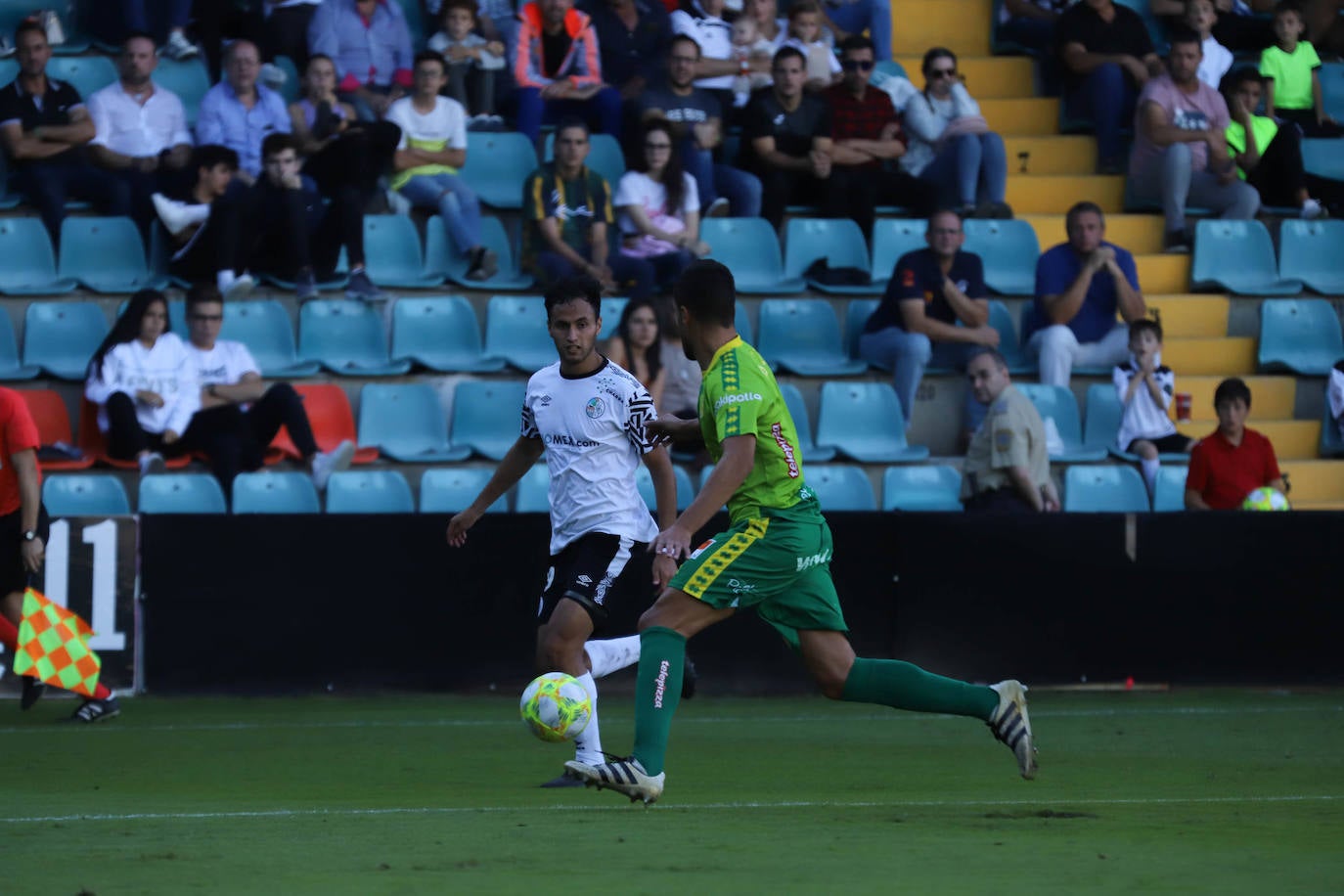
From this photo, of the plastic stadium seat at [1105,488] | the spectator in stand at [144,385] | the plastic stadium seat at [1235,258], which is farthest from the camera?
the plastic stadium seat at [1235,258]

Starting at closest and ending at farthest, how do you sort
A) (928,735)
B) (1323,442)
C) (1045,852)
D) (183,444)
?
(1045,852), (928,735), (183,444), (1323,442)

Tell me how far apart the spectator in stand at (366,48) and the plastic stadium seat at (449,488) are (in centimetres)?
355

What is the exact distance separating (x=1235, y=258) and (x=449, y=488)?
7.45 metres

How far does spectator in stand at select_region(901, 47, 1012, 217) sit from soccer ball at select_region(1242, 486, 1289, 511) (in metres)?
4.07

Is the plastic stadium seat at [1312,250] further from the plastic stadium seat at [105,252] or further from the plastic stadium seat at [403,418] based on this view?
the plastic stadium seat at [105,252]

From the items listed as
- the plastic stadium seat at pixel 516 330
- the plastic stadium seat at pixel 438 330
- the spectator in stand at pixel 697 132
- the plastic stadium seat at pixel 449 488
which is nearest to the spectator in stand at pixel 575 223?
the plastic stadium seat at pixel 516 330

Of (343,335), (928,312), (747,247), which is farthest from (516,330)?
(928,312)

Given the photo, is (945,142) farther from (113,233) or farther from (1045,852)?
(1045,852)

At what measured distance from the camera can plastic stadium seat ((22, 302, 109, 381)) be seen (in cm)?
1313

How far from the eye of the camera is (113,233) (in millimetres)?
13805

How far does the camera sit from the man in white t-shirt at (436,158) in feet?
46.7

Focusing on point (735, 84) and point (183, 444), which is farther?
point (735, 84)

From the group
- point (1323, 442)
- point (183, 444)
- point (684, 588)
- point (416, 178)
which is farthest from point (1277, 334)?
point (684, 588)

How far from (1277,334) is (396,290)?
724 cm
